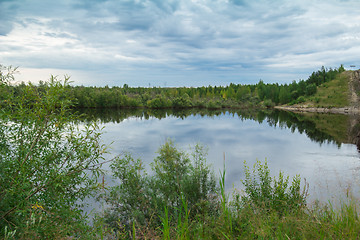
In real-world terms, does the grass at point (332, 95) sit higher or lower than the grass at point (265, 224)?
higher

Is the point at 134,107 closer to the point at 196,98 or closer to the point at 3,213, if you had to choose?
the point at 196,98

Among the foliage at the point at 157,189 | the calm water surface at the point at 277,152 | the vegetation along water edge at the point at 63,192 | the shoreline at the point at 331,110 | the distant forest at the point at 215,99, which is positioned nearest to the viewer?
the vegetation along water edge at the point at 63,192

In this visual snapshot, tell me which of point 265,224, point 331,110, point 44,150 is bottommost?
point 331,110

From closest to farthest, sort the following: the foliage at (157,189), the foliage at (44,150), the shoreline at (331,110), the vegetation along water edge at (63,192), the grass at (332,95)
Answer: the vegetation along water edge at (63,192)
the foliage at (44,150)
the foliage at (157,189)
the shoreline at (331,110)
the grass at (332,95)

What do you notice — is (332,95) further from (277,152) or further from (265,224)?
(265,224)

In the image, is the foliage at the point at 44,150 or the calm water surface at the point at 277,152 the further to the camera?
the calm water surface at the point at 277,152

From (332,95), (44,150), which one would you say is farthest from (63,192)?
(332,95)

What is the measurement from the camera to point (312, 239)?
3367 millimetres

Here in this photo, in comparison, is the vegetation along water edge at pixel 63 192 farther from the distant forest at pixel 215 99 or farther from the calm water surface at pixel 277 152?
the distant forest at pixel 215 99

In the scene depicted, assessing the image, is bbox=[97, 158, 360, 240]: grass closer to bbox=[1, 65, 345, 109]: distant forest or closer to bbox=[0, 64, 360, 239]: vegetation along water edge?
bbox=[0, 64, 360, 239]: vegetation along water edge

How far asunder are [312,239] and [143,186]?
52.4 ft

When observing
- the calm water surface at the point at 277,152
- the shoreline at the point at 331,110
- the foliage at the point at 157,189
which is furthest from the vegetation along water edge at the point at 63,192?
the shoreline at the point at 331,110

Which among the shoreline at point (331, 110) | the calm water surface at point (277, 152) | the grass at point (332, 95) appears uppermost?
the grass at point (332, 95)

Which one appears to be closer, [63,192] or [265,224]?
[265,224]
